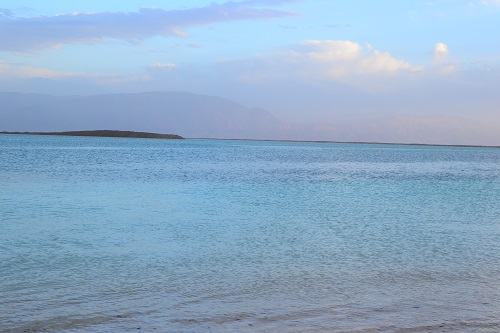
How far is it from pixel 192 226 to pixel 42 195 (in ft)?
33.4

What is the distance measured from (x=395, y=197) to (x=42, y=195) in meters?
16.3

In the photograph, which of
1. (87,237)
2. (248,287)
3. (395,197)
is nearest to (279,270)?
(248,287)

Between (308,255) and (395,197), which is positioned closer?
(308,255)

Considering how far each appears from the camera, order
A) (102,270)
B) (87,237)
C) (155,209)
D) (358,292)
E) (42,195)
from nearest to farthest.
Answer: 1. (358,292)
2. (102,270)
3. (87,237)
4. (155,209)
5. (42,195)

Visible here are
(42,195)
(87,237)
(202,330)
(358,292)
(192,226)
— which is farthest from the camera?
(42,195)

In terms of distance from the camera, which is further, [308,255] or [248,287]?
[308,255]

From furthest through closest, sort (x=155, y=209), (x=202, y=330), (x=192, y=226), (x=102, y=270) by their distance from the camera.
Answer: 1. (x=155, y=209)
2. (x=192, y=226)
3. (x=102, y=270)
4. (x=202, y=330)

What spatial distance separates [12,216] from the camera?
56.7ft

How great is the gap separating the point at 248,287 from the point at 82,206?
13041 millimetres

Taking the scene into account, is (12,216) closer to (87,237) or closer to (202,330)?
(87,237)

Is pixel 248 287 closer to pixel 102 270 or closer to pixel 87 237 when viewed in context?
pixel 102 270

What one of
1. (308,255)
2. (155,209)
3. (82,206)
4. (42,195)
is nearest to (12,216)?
(82,206)

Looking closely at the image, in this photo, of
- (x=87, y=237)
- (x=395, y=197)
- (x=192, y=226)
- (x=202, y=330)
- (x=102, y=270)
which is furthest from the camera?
(x=395, y=197)

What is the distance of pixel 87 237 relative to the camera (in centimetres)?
1416
